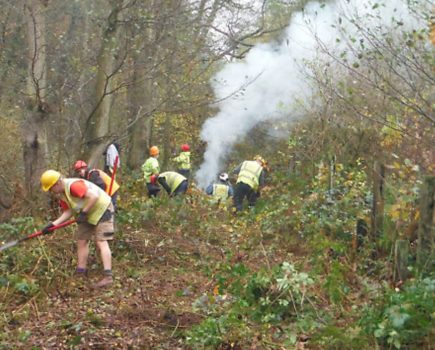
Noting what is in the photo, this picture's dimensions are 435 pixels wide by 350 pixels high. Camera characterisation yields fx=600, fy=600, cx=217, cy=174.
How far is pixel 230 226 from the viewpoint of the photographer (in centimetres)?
1095

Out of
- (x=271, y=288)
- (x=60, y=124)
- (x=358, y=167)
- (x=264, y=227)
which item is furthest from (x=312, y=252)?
(x=358, y=167)

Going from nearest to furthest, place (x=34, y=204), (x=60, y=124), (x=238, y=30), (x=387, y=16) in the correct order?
(x=387, y=16) → (x=34, y=204) → (x=60, y=124) → (x=238, y=30)

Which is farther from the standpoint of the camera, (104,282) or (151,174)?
(151,174)

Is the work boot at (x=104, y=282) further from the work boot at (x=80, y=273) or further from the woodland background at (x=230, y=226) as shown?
the work boot at (x=80, y=273)

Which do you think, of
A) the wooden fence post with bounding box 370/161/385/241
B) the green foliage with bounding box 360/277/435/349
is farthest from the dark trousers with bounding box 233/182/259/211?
the green foliage with bounding box 360/277/435/349

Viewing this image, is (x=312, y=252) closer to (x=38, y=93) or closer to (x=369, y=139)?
(x=38, y=93)

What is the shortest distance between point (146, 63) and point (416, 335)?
21.4 feet

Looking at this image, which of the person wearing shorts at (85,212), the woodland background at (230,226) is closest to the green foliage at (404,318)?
the woodland background at (230,226)

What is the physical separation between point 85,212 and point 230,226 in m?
4.11

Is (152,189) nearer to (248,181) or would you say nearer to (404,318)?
(248,181)

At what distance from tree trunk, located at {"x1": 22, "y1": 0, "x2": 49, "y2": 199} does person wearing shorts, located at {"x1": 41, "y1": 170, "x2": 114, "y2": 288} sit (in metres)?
2.04

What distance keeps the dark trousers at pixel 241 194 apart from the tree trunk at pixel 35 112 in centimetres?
492

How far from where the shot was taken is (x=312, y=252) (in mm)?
8680

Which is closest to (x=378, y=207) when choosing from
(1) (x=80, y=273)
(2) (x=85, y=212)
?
(2) (x=85, y=212)
